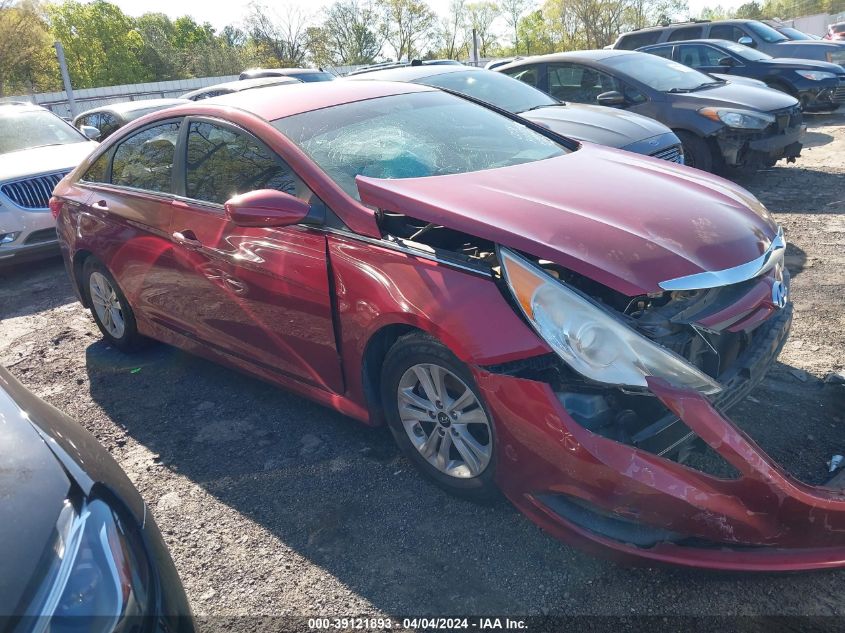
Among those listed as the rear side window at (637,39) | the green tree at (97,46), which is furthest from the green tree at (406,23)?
the rear side window at (637,39)

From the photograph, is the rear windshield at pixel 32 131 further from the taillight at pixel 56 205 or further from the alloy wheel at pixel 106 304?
the alloy wheel at pixel 106 304

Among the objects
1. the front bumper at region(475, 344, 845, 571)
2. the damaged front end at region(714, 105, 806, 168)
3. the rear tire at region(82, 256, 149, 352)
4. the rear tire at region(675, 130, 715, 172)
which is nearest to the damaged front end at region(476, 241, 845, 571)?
the front bumper at region(475, 344, 845, 571)

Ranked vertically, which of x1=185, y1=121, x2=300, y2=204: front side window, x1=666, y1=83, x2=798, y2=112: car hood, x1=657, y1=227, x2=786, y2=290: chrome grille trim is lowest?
x1=657, y1=227, x2=786, y2=290: chrome grille trim

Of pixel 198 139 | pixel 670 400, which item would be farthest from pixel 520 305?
pixel 198 139

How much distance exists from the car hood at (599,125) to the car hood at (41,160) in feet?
14.9

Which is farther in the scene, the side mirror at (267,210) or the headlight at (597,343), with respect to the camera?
the side mirror at (267,210)

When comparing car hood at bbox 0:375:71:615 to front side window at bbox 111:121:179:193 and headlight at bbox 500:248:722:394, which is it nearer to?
headlight at bbox 500:248:722:394

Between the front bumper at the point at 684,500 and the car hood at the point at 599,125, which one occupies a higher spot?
the car hood at the point at 599,125

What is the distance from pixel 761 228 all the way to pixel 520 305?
1.19 m

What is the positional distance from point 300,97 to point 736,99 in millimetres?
5763

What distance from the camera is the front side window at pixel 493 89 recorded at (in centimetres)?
709

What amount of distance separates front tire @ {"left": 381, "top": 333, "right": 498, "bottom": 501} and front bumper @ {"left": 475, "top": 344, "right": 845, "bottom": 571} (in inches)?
13.1

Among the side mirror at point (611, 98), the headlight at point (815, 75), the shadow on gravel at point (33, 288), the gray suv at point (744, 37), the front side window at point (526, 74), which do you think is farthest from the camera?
the gray suv at point (744, 37)

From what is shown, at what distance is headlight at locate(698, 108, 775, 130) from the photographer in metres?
7.24
